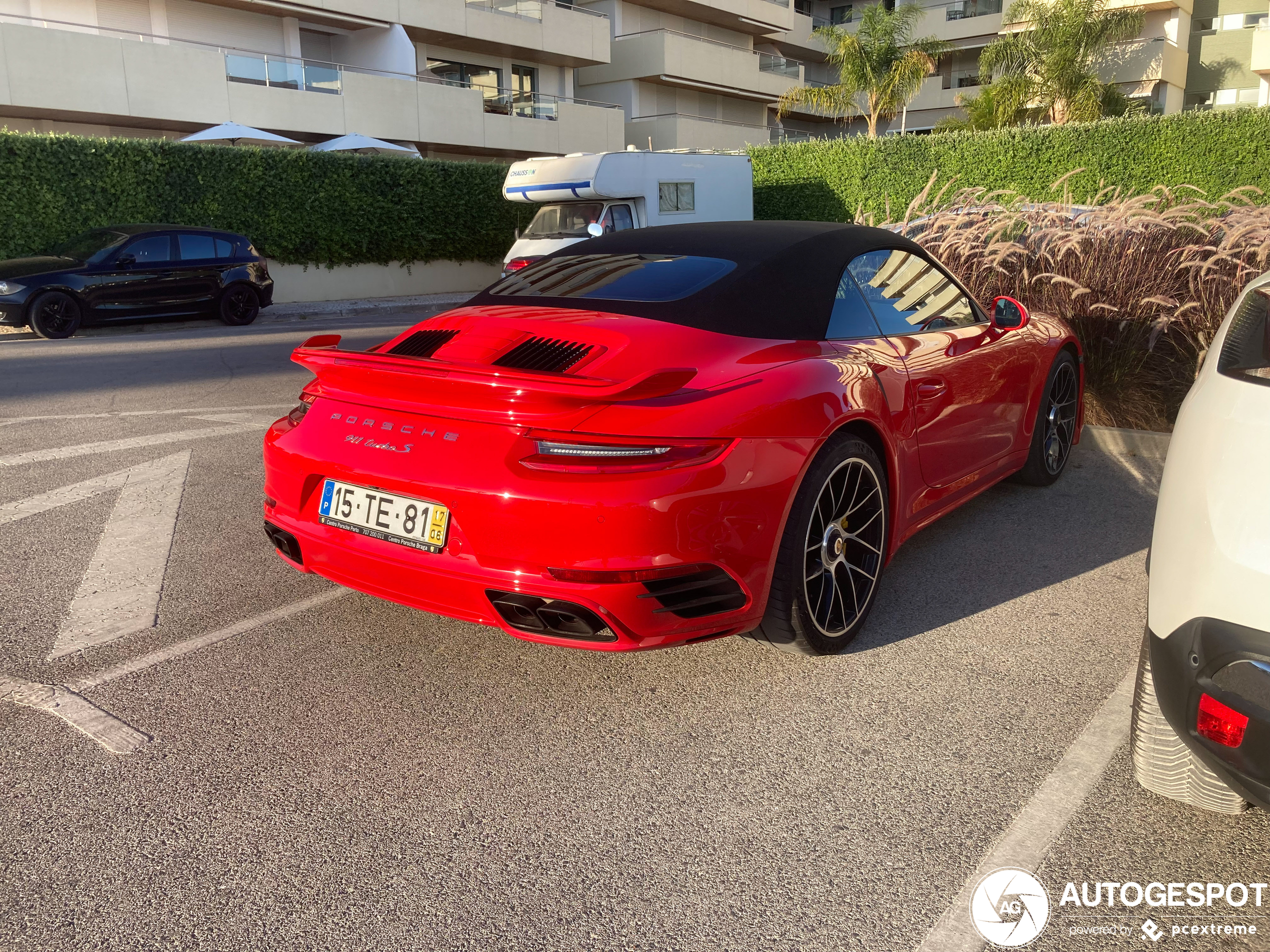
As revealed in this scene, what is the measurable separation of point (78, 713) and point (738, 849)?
2.08 m

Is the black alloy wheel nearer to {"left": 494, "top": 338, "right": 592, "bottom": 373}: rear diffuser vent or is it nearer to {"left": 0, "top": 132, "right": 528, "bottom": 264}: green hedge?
{"left": 494, "top": 338, "right": 592, "bottom": 373}: rear diffuser vent

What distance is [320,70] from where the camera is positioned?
89.7 ft

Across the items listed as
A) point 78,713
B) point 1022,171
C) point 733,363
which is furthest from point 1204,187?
point 78,713

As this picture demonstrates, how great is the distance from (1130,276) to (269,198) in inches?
702

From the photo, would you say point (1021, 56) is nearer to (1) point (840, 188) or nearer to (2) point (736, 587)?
(1) point (840, 188)

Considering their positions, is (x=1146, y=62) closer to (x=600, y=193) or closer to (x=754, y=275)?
(x=600, y=193)

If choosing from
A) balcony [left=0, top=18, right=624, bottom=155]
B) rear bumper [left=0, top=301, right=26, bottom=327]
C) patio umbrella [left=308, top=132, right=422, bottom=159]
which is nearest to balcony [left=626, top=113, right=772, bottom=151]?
balcony [left=0, top=18, right=624, bottom=155]

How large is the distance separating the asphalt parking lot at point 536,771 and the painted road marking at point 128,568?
0.9 inches

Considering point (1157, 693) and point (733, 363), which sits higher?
point (733, 363)

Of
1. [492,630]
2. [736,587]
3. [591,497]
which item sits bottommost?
[492,630]

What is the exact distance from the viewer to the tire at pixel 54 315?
14094 mm

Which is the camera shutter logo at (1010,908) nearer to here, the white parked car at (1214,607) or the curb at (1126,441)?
the white parked car at (1214,607)

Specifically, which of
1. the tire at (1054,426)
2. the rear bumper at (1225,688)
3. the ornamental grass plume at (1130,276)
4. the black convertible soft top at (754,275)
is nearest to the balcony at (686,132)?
the ornamental grass plume at (1130,276)

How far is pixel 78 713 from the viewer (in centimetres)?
322
